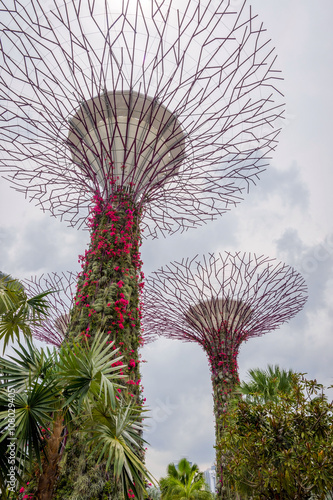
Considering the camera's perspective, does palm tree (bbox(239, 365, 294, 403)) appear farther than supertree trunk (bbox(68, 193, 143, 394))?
Yes

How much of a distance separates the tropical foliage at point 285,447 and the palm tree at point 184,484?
11.4 metres

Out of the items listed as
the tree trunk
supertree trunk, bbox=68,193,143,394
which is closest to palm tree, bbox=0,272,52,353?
supertree trunk, bbox=68,193,143,394

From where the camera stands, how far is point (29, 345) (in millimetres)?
3910

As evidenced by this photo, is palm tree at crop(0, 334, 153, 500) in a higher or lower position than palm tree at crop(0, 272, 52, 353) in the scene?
lower

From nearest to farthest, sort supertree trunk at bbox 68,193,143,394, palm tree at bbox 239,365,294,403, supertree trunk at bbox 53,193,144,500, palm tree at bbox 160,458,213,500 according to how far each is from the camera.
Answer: supertree trunk at bbox 53,193,144,500, supertree trunk at bbox 68,193,143,394, palm tree at bbox 239,365,294,403, palm tree at bbox 160,458,213,500

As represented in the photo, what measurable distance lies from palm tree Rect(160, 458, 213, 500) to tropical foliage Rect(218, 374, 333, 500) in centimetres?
1143

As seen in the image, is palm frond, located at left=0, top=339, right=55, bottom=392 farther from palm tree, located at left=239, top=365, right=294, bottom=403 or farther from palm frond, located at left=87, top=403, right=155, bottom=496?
palm tree, located at left=239, top=365, right=294, bottom=403

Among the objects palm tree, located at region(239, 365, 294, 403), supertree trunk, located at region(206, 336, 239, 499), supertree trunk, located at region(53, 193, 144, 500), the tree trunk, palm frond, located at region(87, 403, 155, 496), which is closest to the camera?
palm frond, located at region(87, 403, 155, 496)

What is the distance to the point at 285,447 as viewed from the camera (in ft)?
15.9

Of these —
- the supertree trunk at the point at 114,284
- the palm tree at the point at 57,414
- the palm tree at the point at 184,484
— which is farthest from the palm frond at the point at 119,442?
the palm tree at the point at 184,484

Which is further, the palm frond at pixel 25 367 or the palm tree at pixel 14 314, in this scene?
the palm tree at pixel 14 314

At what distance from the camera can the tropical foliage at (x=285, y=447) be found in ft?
14.0

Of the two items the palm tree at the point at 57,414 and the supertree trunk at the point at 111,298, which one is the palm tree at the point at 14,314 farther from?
the palm tree at the point at 57,414

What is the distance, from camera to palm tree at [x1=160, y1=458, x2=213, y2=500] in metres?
14.8
